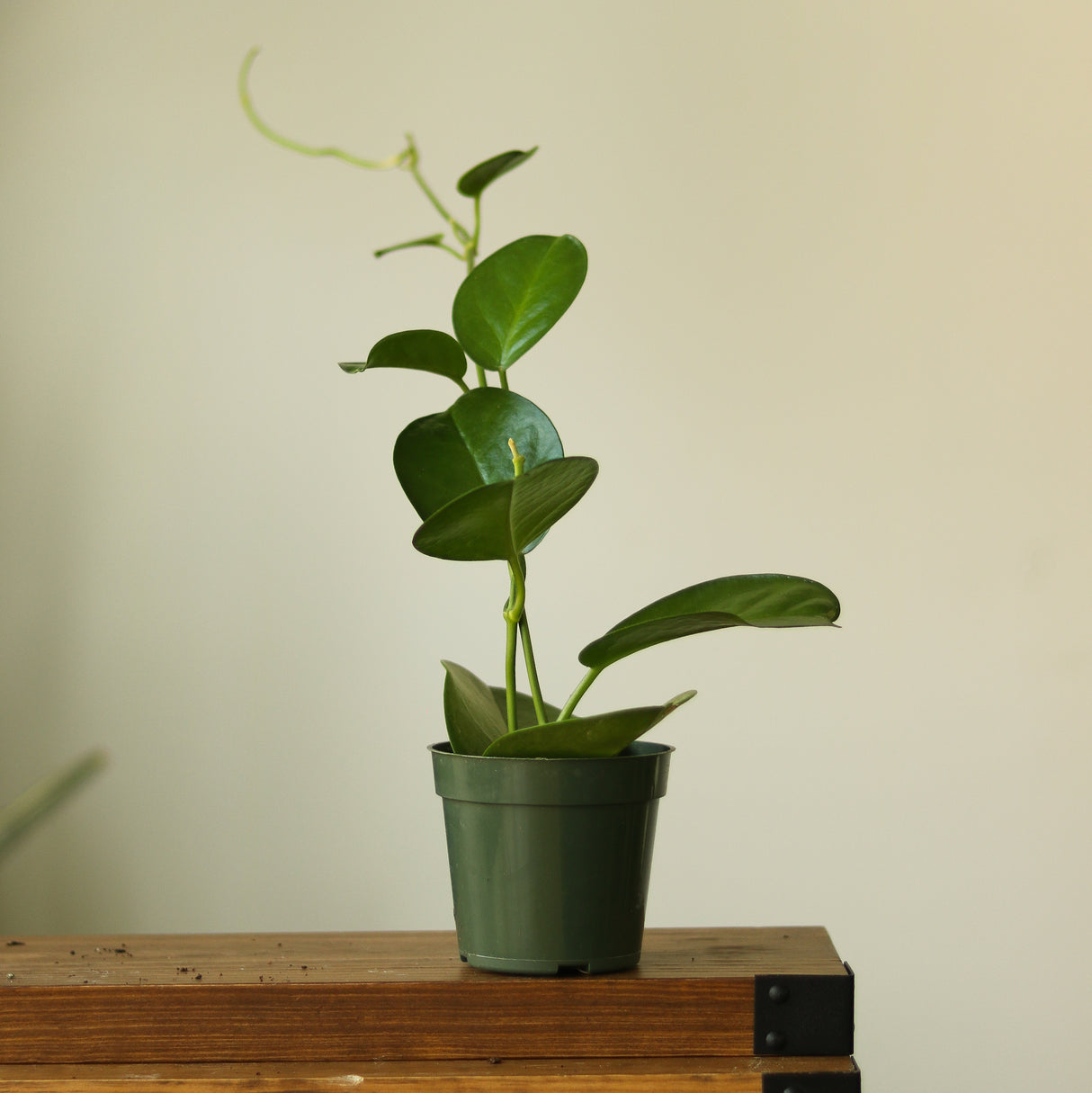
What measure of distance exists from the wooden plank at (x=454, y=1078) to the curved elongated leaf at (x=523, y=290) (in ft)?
1.38

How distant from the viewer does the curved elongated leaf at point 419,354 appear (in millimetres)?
697

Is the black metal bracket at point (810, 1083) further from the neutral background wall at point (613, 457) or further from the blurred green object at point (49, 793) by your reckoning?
the neutral background wall at point (613, 457)

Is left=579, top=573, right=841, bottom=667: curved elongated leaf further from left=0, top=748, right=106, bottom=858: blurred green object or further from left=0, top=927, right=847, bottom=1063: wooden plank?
left=0, top=748, right=106, bottom=858: blurred green object

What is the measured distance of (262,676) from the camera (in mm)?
1733

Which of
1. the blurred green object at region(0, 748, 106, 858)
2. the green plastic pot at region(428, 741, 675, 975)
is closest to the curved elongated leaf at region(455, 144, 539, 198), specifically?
the green plastic pot at region(428, 741, 675, 975)

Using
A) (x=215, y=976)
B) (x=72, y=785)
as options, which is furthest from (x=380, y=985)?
(x=72, y=785)

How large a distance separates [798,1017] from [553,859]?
0.16 meters

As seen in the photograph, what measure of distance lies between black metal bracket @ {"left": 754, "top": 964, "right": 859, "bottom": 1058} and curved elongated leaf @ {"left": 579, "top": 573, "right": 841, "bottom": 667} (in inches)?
7.8

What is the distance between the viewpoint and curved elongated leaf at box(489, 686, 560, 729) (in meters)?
0.78

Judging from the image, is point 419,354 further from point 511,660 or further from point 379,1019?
point 379,1019

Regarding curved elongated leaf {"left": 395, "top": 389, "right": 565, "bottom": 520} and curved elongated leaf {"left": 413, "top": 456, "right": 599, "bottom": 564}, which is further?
curved elongated leaf {"left": 395, "top": 389, "right": 565, "bottom": 520}

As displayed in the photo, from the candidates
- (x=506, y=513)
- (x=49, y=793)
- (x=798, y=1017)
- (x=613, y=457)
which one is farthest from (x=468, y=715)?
(x=613, y=457)

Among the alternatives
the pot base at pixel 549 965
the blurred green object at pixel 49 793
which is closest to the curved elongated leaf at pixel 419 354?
the pot base at pixel 549 965

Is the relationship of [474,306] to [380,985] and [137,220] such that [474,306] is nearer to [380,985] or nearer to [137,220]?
[380,985]
